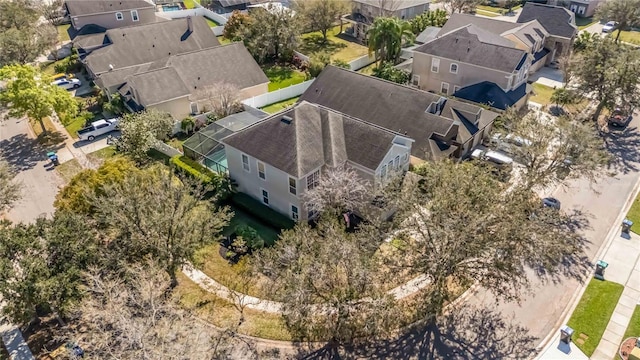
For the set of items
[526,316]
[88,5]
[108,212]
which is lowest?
[526,316]

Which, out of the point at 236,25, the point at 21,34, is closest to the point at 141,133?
the point at 21,34

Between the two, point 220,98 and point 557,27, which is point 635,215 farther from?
point 220,98

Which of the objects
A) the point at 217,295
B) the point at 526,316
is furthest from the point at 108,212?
the point at 526,316

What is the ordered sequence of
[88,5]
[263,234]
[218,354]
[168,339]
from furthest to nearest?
[88,5]
[263,234]
[218,354]
[168,339]

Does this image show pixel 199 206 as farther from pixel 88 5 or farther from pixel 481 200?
pixel 88 5

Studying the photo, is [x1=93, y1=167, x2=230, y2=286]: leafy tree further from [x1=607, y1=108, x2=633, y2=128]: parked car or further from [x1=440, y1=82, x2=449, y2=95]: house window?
[x1=607, y1=108, x2=633, y2=128]: parked car
